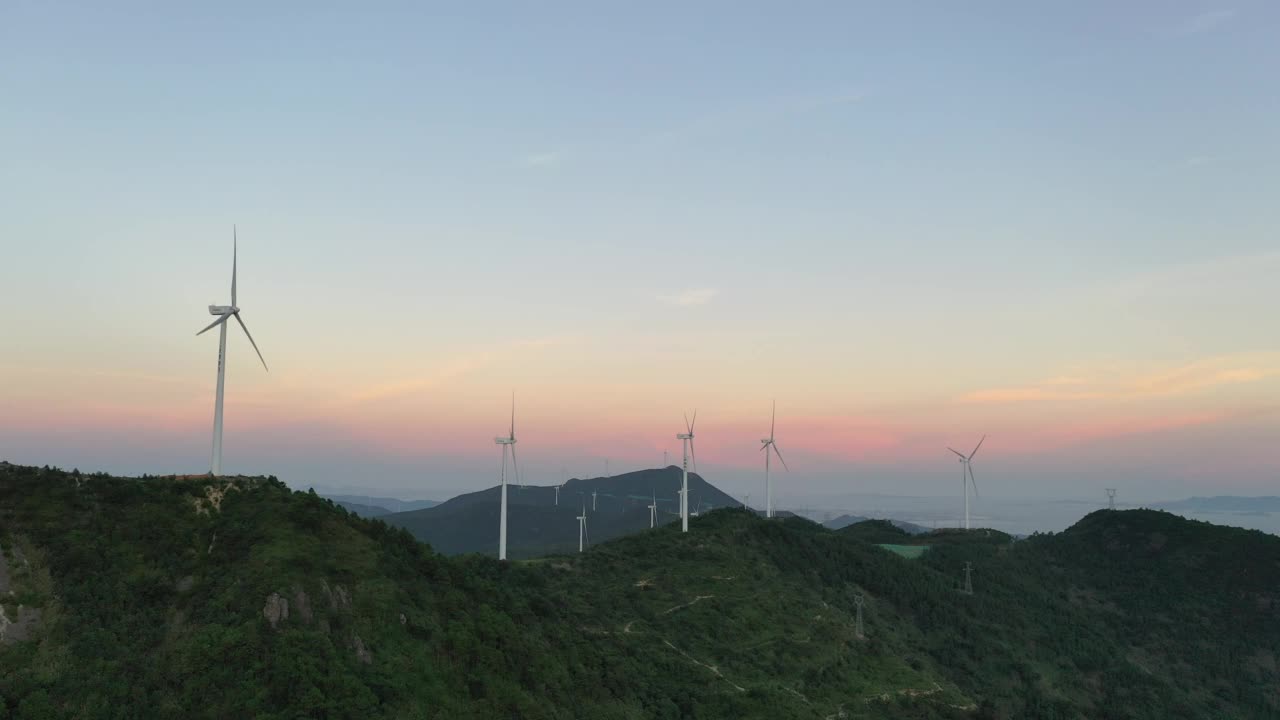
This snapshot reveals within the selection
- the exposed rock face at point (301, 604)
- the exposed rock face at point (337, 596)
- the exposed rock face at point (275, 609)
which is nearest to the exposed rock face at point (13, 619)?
the exposed rock face at point (275, 609)

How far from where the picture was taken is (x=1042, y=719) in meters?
148

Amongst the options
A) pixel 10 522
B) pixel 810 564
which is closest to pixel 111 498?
pixel 10 522

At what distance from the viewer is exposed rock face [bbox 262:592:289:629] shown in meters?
64.1

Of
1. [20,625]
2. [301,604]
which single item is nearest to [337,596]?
[301,604]

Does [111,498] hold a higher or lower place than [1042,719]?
higher

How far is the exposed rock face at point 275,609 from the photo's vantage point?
210 feet

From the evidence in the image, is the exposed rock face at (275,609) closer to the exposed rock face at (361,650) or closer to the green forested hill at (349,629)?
the green forested hill at (349,629)

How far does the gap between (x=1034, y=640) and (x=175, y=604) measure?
576 ft

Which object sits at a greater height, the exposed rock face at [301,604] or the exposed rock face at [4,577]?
the exposed rock face at [4,577]

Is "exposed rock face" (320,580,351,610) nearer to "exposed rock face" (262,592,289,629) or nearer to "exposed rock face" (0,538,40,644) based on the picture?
"exposed rock face" (262,592,289,629)

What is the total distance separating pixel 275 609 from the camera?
212 ft

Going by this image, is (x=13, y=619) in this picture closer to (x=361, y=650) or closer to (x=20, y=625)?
(x=20, y=625)

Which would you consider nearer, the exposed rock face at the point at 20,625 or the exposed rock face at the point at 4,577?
the exposed rock face at the point at 20,625

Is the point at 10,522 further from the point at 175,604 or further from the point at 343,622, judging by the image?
the point at 343,622
